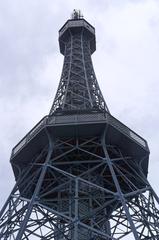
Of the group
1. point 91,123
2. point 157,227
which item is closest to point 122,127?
point 91,123

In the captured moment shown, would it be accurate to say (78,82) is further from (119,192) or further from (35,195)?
(119,192)

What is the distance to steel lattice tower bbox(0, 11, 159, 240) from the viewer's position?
29263 mm

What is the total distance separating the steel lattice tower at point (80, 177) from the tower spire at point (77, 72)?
208cm

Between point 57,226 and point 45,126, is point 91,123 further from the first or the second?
point 57,226

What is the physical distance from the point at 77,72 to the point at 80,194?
53.7 ft

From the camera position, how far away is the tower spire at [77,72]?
40156 mm

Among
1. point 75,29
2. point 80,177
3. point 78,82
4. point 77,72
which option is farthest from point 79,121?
point 75,29

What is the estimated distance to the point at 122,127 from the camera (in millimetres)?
33469

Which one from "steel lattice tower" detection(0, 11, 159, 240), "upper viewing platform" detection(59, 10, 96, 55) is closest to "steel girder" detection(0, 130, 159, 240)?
"steel lattice tower" detection(0, 11, 159, 240)

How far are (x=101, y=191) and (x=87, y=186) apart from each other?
841mm

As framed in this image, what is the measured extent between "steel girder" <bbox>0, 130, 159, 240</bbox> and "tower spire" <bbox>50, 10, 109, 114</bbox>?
2994mm

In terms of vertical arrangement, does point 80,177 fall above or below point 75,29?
below

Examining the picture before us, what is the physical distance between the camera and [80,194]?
1218 inches

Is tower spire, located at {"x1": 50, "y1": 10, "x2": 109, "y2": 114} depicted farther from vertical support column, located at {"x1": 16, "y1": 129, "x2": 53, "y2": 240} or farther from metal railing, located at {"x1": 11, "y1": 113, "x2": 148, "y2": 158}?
vertical support column, located at {"x1": 16, "y1": 129, "x2": 53, "y2": 240}
